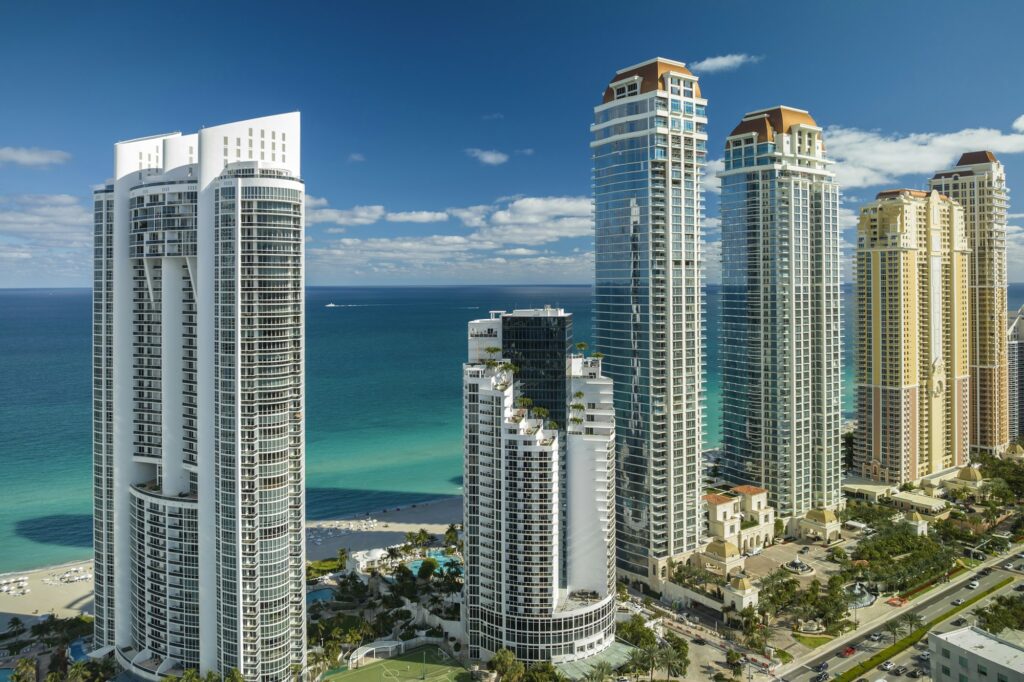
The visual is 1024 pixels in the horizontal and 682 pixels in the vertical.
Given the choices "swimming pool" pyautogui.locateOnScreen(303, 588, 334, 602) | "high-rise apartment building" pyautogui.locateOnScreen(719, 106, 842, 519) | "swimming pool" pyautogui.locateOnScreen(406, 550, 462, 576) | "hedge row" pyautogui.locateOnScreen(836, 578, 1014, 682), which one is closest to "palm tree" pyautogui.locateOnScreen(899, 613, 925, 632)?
"hedge row" pyautogui.locateOnScreen(836, 578, 1014, 682)

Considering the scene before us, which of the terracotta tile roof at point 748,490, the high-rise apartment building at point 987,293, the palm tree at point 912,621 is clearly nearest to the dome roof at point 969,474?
the high-rise apartment building at point 987,293

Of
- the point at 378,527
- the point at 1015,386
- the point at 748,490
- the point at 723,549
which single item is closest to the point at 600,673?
the point at 723,549

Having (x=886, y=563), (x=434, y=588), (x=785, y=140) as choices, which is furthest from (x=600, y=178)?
(x=886, y=563)

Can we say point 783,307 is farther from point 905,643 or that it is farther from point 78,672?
point 78,672

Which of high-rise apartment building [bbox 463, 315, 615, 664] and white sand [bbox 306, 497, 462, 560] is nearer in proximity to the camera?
high-rise apartment building [bbox 463, 315, 615, 664]

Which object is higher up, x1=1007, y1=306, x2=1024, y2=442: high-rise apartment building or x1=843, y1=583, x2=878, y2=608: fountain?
x1=1007, y1=306, x2=1024, y2=442: high-rise apartment building

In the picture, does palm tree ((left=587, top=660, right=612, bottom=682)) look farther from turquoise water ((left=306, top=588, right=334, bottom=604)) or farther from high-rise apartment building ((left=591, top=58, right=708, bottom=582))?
turquoise water ((left=306, top=588, right=334, bottom=604))

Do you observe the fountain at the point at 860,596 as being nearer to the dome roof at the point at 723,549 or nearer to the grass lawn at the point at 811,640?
the grass lawn at the point at 811,640
